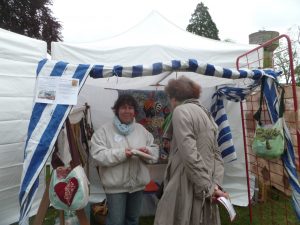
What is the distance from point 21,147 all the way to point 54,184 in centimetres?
118

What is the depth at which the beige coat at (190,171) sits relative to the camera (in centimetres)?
202

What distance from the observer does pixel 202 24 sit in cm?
2391

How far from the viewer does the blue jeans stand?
99.0 inches

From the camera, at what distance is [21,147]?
131 inches

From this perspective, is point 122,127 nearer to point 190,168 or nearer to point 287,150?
point 190,168

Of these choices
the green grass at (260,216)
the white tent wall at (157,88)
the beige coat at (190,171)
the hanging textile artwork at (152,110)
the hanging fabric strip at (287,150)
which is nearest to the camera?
the beige coat at (190,171)

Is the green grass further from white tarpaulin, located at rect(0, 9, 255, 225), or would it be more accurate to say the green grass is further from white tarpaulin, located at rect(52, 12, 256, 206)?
white tarpaulin, located at rect(0, 9, 255, 225)

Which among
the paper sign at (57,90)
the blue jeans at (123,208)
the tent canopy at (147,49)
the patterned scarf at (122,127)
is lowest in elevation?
the blue jeans at (123,208)

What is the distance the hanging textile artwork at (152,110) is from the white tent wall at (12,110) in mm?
1514

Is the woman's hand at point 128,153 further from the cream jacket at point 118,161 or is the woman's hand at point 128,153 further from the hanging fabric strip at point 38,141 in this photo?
the hanging fabric strip at point 38,141

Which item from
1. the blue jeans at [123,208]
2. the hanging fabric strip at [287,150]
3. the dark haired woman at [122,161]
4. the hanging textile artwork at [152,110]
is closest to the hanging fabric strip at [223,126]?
the hanging textile artwork at [152,110]

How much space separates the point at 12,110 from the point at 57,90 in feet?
3.83

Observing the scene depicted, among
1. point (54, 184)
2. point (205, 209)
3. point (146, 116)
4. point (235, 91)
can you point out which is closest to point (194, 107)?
point (205, 209)

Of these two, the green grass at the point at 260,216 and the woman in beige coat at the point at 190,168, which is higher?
the woman in beige coat at the point at 190,168
